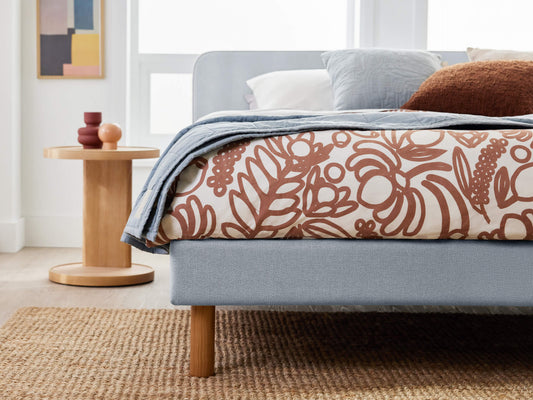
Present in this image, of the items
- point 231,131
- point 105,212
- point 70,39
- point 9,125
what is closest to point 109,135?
point 105,212

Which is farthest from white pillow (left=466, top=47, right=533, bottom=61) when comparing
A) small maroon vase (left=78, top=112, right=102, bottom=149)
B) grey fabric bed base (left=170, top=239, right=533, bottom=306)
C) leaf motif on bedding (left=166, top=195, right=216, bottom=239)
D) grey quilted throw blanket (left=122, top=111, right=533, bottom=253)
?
leaf motif on bedding (left=166, top=195, right=216, bottom=239)

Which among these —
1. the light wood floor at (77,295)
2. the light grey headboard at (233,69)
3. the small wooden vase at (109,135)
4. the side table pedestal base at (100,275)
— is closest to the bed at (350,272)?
the light wood floor at (77,295)

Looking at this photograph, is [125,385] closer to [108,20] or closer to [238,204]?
[238,204]

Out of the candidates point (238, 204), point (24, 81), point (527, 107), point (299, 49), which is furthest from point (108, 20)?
point (238, 204)

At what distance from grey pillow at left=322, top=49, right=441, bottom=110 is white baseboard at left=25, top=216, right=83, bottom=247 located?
1566 mm

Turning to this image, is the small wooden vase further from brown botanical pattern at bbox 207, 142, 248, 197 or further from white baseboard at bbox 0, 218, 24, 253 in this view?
brown botanical pattern at bbox 207, 142, 248, 197

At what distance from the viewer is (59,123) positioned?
149 inches

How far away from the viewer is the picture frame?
147 inches

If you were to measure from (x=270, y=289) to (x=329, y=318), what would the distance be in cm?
74

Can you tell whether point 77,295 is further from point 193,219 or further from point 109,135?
point 193,219

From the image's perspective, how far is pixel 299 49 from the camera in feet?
13.2

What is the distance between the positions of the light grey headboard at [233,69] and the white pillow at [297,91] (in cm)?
30

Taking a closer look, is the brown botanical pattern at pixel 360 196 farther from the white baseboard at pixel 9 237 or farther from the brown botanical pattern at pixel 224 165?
the white baseboard at pixel 9 237

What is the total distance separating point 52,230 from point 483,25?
2.57 meters
